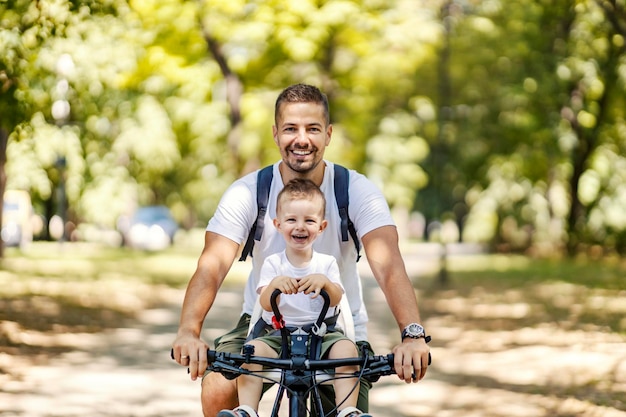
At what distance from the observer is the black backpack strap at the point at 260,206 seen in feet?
13.2

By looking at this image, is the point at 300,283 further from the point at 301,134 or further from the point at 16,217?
the point at 16,217

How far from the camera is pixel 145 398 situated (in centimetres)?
816

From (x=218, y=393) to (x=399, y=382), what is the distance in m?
5.88

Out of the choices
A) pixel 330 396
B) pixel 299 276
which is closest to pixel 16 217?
pixel 330 396

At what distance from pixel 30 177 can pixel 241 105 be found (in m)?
8.58

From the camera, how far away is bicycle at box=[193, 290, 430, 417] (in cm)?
343

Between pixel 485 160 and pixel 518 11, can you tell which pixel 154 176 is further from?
pixel 518 11

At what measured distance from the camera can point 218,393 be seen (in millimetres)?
3875

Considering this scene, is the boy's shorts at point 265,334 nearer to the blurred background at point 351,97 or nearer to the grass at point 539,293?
the blurred background at point 351,97

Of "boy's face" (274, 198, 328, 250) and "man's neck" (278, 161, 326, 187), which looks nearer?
"boy's face" (274, 198, 328, 250)

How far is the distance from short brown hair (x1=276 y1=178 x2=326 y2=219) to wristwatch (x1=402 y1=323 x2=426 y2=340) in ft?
1.60

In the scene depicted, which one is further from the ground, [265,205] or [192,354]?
[265,205]

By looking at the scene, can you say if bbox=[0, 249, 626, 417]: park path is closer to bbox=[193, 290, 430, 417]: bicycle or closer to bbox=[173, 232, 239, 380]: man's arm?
bbox=[173, 232, 239, 380]: man's arm

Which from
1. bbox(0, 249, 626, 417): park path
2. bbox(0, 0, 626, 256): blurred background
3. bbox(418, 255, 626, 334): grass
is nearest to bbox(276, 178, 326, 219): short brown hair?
bbox(0, 249, 626, 417): park path
